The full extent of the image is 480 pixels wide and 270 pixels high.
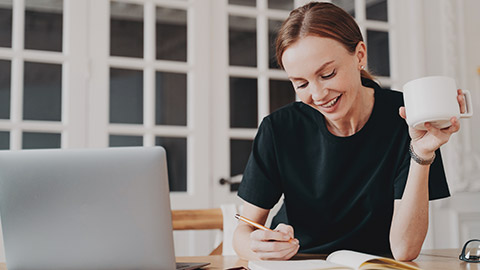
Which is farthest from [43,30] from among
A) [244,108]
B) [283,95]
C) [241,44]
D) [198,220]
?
[198,220]

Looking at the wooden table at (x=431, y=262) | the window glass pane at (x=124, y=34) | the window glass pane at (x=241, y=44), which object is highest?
the window glass pane at (x=124, y=34)

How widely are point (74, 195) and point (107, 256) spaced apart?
12cm

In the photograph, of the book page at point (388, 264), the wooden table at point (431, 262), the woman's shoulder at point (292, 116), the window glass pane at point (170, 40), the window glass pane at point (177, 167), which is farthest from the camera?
the window glass pane at point (170, 40)

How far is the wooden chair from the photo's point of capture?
5.06 ft

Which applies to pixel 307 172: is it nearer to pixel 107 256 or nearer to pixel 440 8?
pixel 107 256

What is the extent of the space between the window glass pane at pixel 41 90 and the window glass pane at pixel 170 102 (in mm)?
964

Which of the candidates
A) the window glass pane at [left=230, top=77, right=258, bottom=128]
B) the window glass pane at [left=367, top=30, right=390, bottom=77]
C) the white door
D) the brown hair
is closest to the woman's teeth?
the brown hair

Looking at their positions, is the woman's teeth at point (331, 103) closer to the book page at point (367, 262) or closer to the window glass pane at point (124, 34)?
the book page at point (367, 262)

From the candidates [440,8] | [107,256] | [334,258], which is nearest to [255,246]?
[334,258]

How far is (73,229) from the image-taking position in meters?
0.86

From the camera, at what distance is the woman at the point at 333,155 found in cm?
122

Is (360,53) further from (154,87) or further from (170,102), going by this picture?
(170,102)

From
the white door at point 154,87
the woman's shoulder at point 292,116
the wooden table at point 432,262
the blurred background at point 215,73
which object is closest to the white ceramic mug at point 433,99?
the wooden table at point 432,262

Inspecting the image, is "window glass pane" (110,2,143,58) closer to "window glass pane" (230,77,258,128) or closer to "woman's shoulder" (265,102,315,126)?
"window glass pane" (230,77,258,128)
